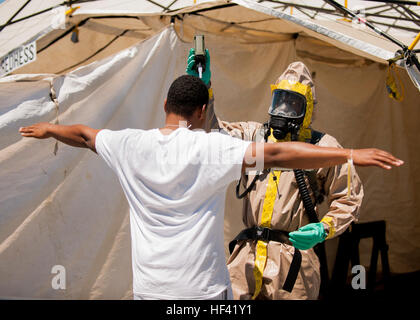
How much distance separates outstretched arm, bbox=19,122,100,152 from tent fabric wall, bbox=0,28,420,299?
71cm

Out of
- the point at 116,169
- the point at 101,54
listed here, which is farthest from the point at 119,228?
the point at 116,169

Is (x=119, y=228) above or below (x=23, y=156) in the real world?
below

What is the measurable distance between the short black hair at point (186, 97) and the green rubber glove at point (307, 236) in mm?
841

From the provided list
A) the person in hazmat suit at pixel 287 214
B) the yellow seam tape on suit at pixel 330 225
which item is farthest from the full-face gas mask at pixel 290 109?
the yellow seam tape on suit at pixel 330 225

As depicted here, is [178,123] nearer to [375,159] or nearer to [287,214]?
[375,159]

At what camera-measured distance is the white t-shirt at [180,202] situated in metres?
1.58

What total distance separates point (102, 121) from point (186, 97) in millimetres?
1264

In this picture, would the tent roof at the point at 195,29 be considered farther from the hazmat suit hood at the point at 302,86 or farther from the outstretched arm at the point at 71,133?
the outstretched arm at the point at 71,133

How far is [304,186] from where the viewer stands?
233 cm

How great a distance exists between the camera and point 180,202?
159cm

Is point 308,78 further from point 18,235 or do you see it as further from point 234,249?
point 18,235

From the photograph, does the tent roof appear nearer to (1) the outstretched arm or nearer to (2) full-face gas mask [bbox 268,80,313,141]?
(2) full-face gas mask [bbox 268,80,313,141]

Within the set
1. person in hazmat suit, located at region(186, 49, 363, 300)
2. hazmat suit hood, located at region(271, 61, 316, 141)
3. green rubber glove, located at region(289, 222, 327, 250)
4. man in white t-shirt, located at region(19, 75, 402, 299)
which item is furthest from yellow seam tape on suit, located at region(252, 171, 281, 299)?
man in white t-shirt, located at region(19, 75, 402, 299)

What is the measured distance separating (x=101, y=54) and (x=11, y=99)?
0.79m
